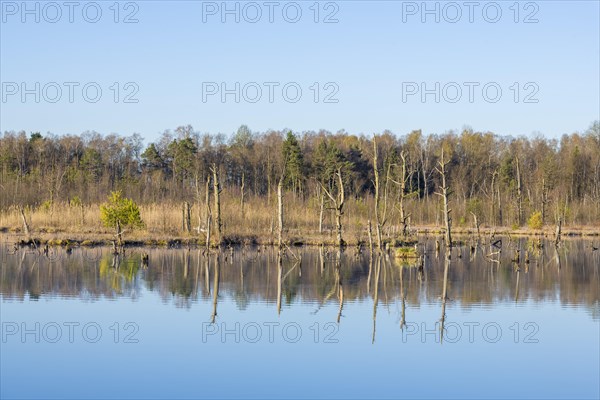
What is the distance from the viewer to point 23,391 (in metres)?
11.6

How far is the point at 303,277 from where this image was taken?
2539cm

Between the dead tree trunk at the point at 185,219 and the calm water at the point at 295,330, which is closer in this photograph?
the calm water at the point at 295,330

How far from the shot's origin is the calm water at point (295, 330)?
12.3 meters

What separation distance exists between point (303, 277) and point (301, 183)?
4401cm

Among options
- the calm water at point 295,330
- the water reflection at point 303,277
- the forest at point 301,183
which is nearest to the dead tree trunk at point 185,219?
the forest at point 301,183

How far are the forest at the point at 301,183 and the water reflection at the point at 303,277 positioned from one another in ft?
12.9

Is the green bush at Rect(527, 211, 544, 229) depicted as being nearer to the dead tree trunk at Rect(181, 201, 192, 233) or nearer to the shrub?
the dead tree trunk at Rect(181, 201, 192, 233)

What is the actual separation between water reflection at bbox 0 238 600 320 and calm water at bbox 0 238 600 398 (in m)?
0.07

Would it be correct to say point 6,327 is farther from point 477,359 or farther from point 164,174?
point 164,174

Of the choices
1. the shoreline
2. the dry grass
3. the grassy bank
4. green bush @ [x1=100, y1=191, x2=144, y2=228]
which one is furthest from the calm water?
the dry grass

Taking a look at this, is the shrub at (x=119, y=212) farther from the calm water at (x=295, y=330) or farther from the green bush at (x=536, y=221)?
the green bush at (x=536, y=221)

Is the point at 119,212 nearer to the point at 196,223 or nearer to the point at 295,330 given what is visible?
the point at 196,223

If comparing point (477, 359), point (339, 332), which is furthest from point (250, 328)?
point (477, 359)

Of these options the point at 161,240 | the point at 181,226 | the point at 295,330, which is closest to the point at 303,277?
the point at 295,330
